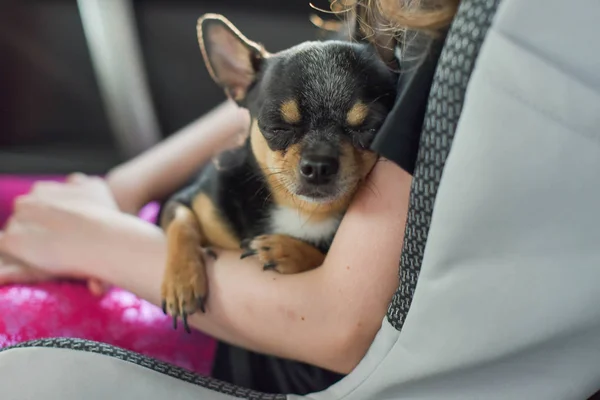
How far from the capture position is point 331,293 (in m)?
0.77

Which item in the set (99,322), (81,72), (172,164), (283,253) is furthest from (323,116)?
(81,72)

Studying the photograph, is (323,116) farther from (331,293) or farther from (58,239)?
(58,239)

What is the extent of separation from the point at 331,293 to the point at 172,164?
0.80 metres

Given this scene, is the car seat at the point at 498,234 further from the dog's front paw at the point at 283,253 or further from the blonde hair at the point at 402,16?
the dog's front paw at the point at 283,253

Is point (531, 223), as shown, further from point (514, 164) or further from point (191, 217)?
point (191, 217)

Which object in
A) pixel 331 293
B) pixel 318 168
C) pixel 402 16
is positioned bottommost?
pixel 331 293

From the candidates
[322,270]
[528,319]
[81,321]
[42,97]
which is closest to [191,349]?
[81,321]

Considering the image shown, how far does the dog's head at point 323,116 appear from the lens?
0.85m

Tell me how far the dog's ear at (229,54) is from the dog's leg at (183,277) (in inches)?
11.3

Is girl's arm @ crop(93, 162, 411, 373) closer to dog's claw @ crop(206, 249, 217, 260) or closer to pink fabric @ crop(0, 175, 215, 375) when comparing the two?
dog's claw @ crop(206, 249, 217, 260)

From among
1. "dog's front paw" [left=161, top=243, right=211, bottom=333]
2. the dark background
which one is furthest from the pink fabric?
the dark background

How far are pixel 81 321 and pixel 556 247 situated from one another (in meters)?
0.79

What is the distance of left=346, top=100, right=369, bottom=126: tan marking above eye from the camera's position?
86 centimetres

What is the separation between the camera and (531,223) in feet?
1.85
